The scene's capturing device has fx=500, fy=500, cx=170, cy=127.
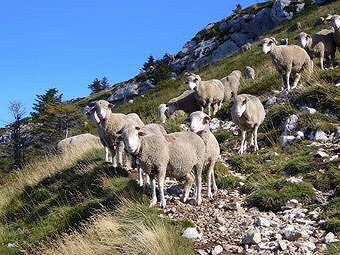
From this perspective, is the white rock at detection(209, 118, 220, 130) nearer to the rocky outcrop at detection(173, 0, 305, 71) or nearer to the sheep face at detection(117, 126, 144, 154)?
the sheep face at detection(117, 126, 144, 154)

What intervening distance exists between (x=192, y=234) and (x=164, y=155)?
65.5 inches

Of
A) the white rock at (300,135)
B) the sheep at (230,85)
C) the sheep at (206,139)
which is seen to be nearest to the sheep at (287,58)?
the white rock at (300,135)

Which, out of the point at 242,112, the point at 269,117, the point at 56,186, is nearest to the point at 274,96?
the point at 269,117

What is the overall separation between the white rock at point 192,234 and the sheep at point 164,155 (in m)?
1.18

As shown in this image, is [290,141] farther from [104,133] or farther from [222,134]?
[104,133]

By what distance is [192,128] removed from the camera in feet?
30.1

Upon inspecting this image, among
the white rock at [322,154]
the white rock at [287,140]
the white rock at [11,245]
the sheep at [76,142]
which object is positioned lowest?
the white rock at [322,154]

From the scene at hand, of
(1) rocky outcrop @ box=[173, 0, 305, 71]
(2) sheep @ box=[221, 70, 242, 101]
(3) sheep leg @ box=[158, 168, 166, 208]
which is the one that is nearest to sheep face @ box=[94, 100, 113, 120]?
(3) sheep leg @ box=[158, 168, 166, 208]

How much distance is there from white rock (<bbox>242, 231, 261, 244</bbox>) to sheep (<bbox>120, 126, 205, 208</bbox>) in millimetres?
1746

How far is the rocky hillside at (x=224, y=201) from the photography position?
6.84 meters

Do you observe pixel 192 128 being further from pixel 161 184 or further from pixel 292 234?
pixel 292 234

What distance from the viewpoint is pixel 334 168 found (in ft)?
29.2

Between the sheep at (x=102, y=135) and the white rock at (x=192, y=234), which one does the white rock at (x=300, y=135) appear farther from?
the white rock at (x=192, y=234)

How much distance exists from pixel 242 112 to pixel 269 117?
6.05ft
